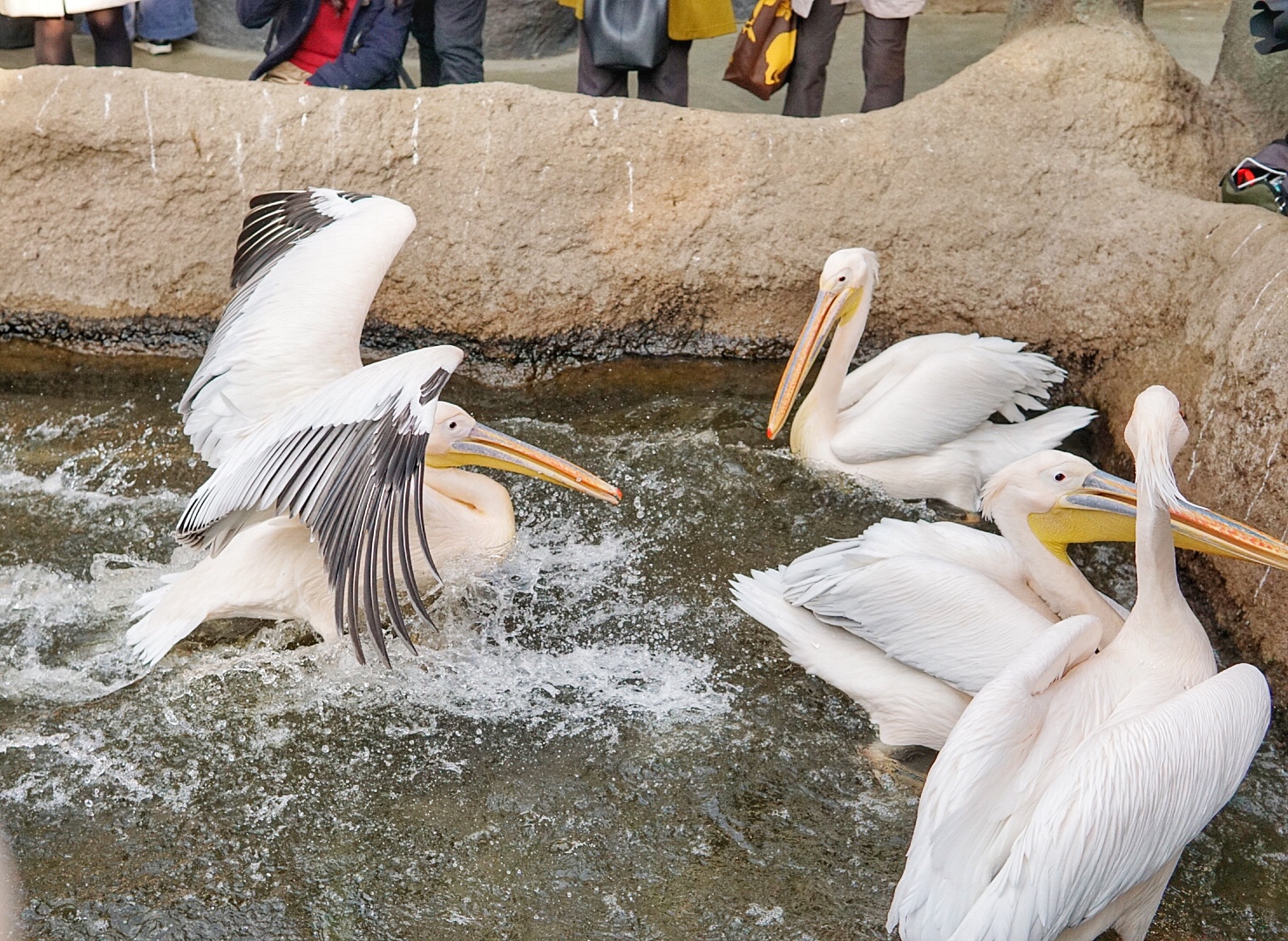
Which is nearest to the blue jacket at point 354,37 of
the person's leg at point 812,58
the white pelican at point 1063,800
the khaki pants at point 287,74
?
the khaki pants at point 287,74

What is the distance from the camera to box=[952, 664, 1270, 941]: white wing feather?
198 centimetres

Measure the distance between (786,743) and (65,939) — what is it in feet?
4.35

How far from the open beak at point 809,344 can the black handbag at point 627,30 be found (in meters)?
1.09

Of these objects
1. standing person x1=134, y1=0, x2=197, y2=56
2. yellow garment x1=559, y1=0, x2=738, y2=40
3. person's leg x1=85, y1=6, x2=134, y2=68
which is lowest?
standing person x1=134, y1=0, x2=197, y2=56

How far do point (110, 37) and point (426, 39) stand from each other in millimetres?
1072

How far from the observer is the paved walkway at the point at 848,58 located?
5828 mm

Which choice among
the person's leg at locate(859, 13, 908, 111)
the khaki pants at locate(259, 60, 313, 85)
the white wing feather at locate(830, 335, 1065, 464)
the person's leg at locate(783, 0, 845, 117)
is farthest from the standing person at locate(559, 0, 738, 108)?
the white wing feather at locate(830, 335, 1065, 464)

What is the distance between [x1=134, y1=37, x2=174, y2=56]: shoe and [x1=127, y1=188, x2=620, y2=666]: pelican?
3098 mm

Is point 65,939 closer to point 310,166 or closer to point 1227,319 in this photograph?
point 310,166

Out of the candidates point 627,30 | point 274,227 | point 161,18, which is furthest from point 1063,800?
point 161,18

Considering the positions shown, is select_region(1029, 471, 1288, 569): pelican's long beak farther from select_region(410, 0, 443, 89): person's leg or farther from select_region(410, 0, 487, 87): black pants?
select_region(410, 0, 443, 89): person's leg

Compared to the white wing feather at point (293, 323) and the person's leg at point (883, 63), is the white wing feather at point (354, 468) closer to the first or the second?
the white wing feather at point (293, 323)

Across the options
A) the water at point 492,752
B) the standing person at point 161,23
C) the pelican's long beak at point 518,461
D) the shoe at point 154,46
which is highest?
the standing person at point 161,23

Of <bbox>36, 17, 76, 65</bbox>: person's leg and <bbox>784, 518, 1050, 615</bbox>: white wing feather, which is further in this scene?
<bbox>36, 17, 76, 65</bbox>: person's leg
